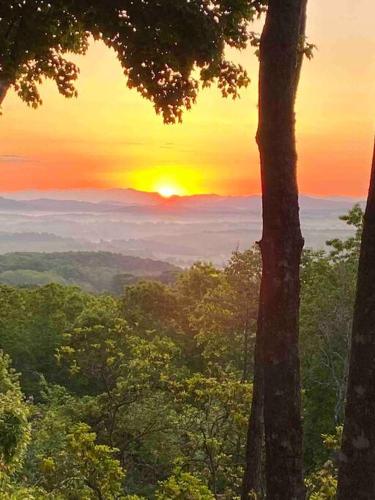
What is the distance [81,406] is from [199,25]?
635 inches

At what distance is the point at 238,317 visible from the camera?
27.5 metres

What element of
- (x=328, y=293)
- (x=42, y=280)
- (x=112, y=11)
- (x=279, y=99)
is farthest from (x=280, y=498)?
(x=42, y=280)

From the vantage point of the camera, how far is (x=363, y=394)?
3176mm

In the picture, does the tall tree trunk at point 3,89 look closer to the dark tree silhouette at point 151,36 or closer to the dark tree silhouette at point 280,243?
the dark tree silhouette at point 151,36

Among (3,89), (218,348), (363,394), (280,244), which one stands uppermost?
(3,89)

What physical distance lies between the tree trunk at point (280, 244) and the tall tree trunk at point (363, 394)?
0.68 metres

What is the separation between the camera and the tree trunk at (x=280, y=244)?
3.90 m

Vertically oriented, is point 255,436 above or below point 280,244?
below

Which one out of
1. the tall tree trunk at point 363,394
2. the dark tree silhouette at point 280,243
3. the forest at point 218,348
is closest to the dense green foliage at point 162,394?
the forest at point 218,348

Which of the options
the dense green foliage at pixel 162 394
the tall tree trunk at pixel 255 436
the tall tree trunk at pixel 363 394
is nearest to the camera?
the tall tree trunk at pixel 363 394

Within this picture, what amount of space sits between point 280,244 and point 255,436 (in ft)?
11.0

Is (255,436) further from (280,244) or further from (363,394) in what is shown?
(363,394)

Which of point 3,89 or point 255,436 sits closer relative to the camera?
point 255,436

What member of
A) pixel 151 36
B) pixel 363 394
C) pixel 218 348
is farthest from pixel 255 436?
pixel 218 348
